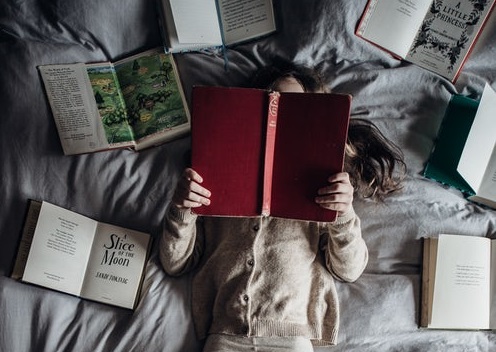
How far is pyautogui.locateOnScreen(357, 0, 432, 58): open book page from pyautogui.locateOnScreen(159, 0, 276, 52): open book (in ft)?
0.75

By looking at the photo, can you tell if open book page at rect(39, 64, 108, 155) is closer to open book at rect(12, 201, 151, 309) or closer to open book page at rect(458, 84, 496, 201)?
open book at rect(12, 201, 151, 309)

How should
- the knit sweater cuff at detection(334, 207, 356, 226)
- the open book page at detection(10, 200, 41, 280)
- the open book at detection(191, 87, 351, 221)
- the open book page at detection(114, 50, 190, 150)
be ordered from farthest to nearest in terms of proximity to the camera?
the open book page at detection(114, 50, 190, 150) → the open book page at detection(10, 200, 41, 280) → the knit sweater cuff at detection(334, 207, 356, 226) → the open book at detection(191, 87, 351, 221)

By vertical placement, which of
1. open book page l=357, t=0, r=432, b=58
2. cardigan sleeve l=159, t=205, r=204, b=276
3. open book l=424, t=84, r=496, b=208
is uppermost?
open book page l=357, t=0, r=432, b=58

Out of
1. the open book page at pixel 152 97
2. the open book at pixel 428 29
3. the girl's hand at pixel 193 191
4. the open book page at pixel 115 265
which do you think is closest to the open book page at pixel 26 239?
the open book page at pixel 115 265

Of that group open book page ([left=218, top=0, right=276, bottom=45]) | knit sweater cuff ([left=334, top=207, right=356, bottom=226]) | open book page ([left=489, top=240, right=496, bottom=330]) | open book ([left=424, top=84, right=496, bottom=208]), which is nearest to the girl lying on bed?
knit sweater cuff ([left=334, top=207, right=356, bottom=226])

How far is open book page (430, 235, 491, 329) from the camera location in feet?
3.98

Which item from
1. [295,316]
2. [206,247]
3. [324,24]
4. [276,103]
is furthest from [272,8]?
[295,316]

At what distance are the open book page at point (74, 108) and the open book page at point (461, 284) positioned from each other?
0.84 meters

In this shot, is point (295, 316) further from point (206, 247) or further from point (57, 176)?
point (57, 176)

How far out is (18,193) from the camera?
1.17 meters

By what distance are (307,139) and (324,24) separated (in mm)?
416

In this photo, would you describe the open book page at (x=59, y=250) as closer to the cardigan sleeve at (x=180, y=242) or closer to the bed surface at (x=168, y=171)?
the bed surface at (x=168, y=171)

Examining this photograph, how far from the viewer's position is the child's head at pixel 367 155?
3.98ft

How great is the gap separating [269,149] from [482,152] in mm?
616
